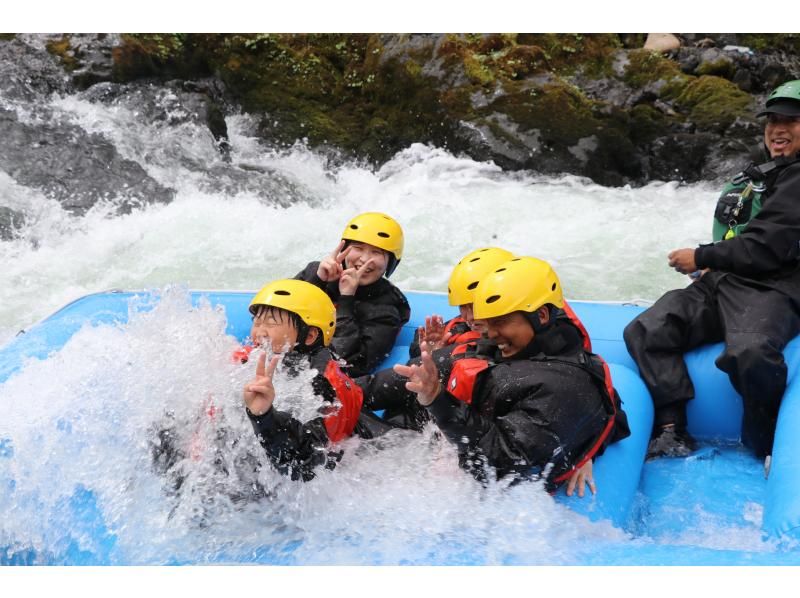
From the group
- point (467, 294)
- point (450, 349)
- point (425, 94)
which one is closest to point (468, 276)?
point (467, 294)

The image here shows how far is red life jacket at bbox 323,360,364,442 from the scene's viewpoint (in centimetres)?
316

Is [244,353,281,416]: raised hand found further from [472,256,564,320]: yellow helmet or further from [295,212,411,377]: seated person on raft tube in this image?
[295,212,411,377]: seated person on raft tube

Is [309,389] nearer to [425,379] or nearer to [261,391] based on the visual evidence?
[261,391]

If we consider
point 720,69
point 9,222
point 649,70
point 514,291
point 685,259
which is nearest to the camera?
point 514,291

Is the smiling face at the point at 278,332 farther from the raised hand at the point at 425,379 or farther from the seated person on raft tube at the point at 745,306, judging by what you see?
the seated person on raft tube at the point at 745,306

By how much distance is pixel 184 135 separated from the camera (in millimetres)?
8867

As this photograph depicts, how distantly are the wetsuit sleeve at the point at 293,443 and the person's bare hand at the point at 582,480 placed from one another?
2.83ft

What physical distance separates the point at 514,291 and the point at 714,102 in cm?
756

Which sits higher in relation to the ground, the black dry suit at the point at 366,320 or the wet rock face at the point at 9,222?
the black dry suit at the point at 366,320

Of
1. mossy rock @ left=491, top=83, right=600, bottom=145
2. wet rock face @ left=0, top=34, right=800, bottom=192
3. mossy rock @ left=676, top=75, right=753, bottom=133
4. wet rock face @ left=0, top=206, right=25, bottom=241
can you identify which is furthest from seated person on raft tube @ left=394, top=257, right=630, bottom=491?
mossy rock @ left=676, top=75, right=753, bottom=133

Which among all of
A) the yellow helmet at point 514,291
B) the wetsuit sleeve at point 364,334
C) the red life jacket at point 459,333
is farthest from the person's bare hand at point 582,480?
the wetsuit sleeve at point 364,334

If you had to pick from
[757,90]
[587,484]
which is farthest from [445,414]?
[757,90]

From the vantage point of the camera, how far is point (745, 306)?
3.75 metres

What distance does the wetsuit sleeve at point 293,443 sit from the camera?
2871 mm
